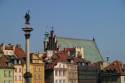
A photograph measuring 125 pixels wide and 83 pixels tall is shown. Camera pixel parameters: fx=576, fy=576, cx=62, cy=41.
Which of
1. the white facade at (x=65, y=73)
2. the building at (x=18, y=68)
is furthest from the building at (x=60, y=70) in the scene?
the building at (x=18, y=68)

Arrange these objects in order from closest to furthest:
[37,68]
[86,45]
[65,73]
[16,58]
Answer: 1. [16,58]
2. [37,68]
3. [65,73]
4. [86,45]

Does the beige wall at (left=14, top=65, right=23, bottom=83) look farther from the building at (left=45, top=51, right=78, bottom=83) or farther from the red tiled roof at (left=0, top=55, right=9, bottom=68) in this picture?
the building at (left=45, top=51, right=78, bottom=83)

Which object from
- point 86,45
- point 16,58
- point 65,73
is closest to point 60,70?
point 65,73

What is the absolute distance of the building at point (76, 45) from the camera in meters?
101

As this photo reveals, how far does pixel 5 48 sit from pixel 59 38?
819 inches

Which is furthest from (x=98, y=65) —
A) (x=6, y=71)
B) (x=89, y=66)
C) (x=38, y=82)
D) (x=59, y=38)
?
(x=6, y=71)

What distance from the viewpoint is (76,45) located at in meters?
104

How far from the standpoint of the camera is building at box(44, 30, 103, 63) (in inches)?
3959

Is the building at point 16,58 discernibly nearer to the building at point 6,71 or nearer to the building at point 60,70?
the building at point 6,71

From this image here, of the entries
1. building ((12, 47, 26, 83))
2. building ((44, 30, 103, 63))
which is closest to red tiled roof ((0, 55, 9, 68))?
building ((12, 47, 26, 83))

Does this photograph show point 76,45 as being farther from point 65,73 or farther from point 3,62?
point 3,62

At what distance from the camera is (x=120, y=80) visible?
90.1 m

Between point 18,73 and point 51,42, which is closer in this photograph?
point 18,73

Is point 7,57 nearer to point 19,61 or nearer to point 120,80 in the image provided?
point 19,61
